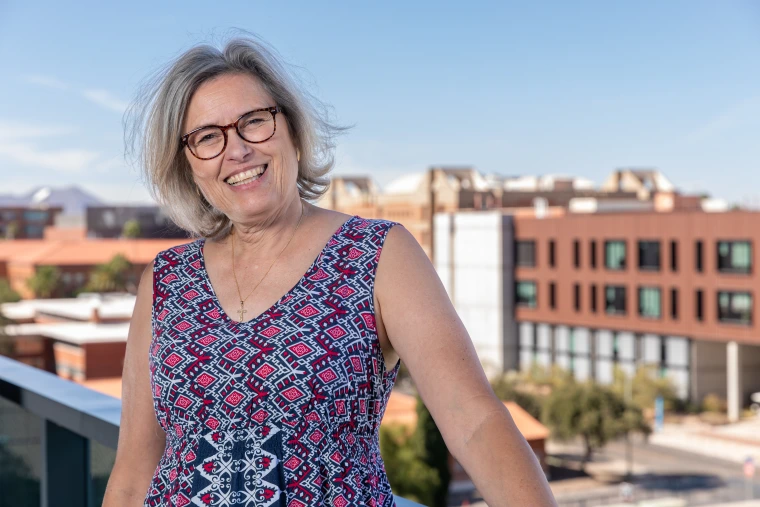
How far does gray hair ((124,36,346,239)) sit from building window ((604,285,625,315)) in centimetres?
3673

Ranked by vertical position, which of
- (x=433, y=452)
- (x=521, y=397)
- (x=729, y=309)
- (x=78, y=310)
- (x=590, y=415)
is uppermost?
(x=729, y=309)

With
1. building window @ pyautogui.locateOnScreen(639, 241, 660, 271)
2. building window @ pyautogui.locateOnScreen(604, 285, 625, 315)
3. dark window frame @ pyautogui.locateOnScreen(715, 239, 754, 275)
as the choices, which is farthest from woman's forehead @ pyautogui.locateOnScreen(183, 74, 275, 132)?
building window @ pyautogui.locateOnScreen(604, 285, 625, 315)

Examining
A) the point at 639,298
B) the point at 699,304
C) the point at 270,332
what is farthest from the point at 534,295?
the point at 270,332

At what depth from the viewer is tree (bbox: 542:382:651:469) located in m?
30.8

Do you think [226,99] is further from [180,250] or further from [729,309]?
[729,309]

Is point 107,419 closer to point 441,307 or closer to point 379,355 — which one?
point 379,355

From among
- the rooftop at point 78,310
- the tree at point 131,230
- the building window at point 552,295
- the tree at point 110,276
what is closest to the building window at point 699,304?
the building window at point 552,295

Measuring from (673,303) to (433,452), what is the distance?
40.4 feet

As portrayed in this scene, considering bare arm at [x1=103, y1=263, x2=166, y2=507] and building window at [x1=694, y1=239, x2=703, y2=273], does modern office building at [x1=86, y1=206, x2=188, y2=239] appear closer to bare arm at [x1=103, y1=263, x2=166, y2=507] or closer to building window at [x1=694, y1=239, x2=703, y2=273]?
building window at [x1=694, y1=239, x2=703, y2=273]

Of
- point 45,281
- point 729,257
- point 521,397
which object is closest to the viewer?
point 729,257

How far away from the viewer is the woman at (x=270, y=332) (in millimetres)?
1257

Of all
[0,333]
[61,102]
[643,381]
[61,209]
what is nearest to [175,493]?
[643,381]

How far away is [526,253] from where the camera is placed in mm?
42312

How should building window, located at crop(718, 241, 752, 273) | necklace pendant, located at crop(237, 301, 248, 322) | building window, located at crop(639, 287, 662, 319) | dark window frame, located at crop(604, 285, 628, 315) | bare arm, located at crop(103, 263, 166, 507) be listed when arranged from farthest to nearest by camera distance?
dark window frame, located at crop(604, 285, 628, 315), building window, located at crop(639, 287, 662, 319), building window, located at crop(718, 241, 752, 273), bare arm, located at crop(103, 263, 166, 507), necklace pendant, located at crop(237, 301, 248, 322)
